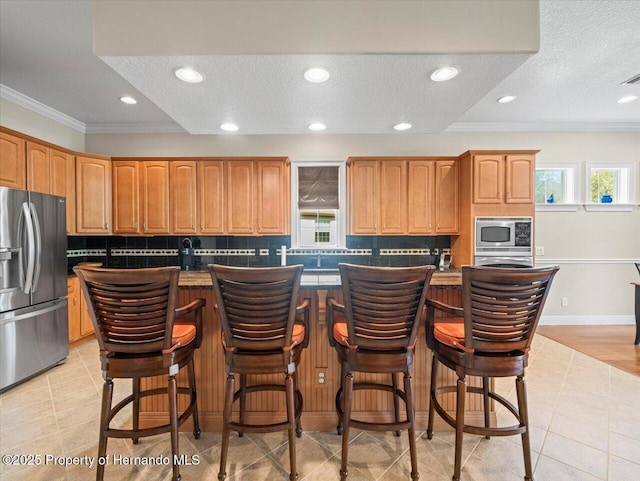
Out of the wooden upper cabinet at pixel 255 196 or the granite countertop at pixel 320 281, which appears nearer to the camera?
the granite countertop at pixel 320 281

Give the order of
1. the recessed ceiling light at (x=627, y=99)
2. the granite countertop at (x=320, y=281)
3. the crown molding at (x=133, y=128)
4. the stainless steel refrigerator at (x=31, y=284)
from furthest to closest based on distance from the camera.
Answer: the crown molding at (x=133, y=128) < the recessed ceiling light at (x=627, y=99) < the stainless steel refrigerator at (x=31, y=284) < the granite countertop at (x=320, y=281)

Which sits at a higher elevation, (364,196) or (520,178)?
(520,178)

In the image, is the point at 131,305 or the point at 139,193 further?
the point at 139,193

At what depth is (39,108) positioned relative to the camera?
12.0 feet

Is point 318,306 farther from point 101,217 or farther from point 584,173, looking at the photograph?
point 584,173

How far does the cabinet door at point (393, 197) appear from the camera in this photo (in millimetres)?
3965

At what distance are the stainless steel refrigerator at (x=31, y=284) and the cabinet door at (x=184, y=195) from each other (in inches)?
46.5

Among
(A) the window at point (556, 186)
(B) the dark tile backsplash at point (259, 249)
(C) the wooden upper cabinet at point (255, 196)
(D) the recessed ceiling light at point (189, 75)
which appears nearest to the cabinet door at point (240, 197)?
(C) the wooden upper cabinet at point (255, 196)

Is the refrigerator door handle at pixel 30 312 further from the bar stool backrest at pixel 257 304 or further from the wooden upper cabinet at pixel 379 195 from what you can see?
the wooden upper cabinet at pixel 379 195

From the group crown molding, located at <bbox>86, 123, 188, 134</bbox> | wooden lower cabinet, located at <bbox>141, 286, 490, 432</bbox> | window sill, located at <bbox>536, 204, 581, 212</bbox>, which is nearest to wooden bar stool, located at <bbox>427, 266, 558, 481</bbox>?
wooden lower cabinet, located at <bbox>141, 286, 490, 432</bbox>

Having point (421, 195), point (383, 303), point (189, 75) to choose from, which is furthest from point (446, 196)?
point (189, 75)

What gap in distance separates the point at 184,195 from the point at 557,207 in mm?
5481

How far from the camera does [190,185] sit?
396 cm

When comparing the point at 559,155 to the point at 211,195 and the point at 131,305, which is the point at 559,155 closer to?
the point at 211,195
